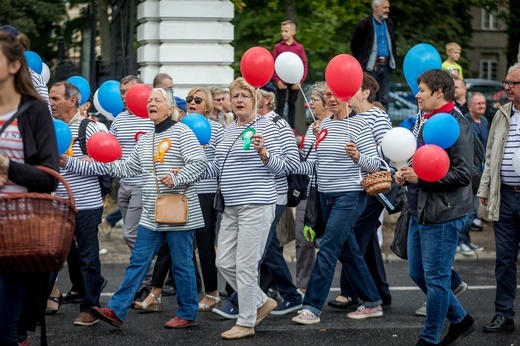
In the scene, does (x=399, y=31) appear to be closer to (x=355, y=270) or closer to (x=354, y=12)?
(x=354, y=12)

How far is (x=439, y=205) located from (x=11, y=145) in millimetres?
3102

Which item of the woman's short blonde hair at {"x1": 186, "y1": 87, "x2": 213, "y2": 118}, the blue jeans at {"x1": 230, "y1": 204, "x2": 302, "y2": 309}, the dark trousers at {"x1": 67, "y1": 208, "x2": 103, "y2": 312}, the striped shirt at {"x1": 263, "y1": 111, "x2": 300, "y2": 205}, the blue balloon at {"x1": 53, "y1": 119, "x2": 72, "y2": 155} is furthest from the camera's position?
the woman's short blonde hair at {"x1": 186, "y1": 87, "x2": 213, "y2": 118}

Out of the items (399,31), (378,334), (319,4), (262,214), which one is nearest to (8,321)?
(262,214)

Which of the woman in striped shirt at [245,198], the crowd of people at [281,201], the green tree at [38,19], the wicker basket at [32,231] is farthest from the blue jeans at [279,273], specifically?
the green tree at [38,19]

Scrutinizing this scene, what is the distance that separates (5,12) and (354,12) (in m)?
8.20

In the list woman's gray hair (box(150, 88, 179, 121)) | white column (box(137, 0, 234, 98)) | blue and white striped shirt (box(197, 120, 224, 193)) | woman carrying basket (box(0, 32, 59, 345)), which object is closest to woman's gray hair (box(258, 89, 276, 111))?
woman's gray hair (box(150, 88, 179, 121))

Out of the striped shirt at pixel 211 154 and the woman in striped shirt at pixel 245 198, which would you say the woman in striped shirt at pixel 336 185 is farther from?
the striped shirt at pixel 211 154

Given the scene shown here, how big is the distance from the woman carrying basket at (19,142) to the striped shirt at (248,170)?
2.72 meters

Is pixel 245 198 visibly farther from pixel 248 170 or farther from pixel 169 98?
pixel 169 98

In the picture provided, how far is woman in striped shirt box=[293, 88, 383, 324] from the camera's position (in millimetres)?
8508

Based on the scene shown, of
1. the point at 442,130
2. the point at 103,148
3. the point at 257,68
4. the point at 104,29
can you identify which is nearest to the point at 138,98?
the point at 103,148

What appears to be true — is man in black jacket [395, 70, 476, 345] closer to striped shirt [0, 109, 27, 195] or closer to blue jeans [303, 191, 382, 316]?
blue jeans [303, 191, 382, 316]

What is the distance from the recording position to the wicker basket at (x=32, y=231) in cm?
540

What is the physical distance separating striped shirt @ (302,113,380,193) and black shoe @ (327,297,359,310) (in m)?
1.40
